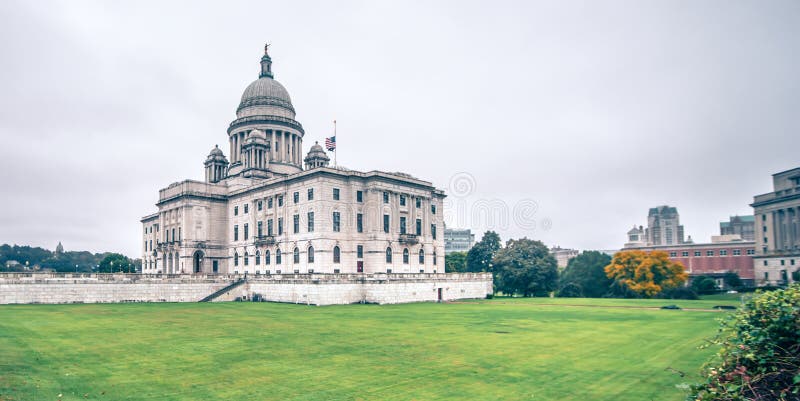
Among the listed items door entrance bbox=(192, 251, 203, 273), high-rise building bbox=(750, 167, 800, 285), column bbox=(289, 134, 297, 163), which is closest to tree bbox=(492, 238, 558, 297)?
column bbox=(289, 134, 297, 163)

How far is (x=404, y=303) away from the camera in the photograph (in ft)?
Answer: 212

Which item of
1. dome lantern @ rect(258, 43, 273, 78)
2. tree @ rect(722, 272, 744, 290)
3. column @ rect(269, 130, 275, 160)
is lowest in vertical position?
tree @ rect(722, 272, 744, 290)

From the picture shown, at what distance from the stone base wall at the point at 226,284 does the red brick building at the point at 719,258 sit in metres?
79.6

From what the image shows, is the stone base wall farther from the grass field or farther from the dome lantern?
the dome lantern

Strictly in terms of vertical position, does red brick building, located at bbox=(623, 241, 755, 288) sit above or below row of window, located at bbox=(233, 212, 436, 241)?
below

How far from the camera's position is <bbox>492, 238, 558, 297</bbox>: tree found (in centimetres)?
8544

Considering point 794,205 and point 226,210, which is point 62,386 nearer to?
point 226,210

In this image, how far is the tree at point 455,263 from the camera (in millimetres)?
118419

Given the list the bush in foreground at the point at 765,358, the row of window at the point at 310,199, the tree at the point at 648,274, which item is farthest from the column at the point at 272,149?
the bush in foreground at the point at 765,358

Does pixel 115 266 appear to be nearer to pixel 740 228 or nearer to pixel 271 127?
pixel 271 127

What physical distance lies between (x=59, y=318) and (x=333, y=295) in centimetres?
2790

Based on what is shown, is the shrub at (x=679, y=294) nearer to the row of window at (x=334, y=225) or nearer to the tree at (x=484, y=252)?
the row of window at (x=334, y=225)

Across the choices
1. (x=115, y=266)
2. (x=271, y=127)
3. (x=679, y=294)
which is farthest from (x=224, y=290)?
(x=115, y=266)

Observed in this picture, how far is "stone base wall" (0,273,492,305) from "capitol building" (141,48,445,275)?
28.5 feet
